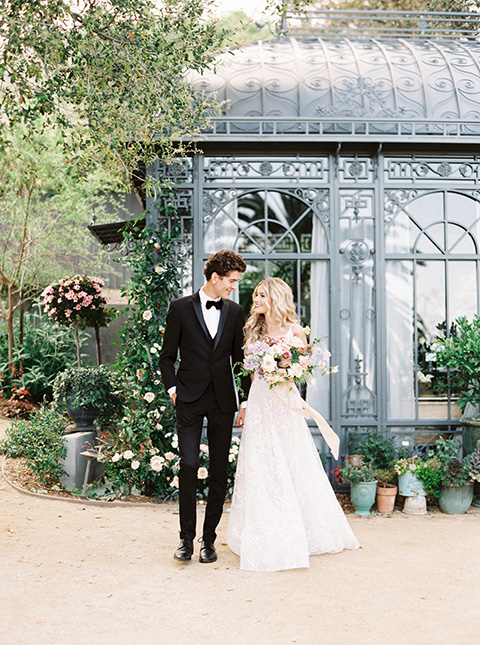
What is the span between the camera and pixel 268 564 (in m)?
4.15

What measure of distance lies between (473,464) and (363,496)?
39.8 inches

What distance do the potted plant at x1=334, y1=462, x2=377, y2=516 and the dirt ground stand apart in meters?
0.46

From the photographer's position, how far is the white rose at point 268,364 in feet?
14.0

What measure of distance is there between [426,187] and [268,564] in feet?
13.3

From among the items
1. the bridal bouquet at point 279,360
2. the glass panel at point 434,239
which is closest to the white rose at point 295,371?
the bridal bouquet at point 279,360

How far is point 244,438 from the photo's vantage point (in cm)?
450

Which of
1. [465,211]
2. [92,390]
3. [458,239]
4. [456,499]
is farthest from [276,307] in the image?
[92,390]

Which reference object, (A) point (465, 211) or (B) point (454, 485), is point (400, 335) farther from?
(B) point (454, 485)

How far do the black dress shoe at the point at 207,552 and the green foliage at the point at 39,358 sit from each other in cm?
661

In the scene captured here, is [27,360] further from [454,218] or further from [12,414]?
[454,218]

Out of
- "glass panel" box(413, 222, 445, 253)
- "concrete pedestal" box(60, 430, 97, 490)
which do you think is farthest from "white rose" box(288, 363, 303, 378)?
"concrete pedestal" box(60, 430, 97, 490)

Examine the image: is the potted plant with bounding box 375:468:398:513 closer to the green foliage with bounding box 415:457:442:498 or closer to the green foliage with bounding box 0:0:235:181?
the green foliage with bounding box 415:457:442:498

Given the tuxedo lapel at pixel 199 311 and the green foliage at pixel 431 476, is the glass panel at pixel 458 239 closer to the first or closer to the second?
the green foliage at pixel 431 476

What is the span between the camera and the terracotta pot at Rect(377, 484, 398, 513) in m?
5.94
